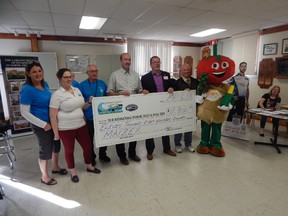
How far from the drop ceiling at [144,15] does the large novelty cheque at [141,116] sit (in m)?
1.55

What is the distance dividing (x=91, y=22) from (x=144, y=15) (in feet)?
4.11

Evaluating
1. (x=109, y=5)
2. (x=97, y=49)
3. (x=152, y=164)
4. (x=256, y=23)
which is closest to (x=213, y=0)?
(x=109, y=5)

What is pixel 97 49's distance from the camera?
5.70 metres

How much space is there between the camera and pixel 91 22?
13.4 ft

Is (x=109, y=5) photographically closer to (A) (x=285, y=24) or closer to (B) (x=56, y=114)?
(B) (x=56, y=114)

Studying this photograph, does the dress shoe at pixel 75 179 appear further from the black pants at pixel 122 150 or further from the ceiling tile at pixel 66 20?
the ceiling tile at pixel 66 20

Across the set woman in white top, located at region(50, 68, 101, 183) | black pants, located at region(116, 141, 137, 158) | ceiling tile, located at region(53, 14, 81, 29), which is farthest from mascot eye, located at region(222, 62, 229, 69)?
ceiling tile, located at region(53, 14, 81, 29)

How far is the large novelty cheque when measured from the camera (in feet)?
7.74

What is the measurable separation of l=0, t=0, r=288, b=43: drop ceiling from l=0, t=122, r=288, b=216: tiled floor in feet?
7.90

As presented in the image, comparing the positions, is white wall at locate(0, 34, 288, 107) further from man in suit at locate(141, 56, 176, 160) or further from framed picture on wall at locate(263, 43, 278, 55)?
man in suit at locate(141, 56, 176, 160)

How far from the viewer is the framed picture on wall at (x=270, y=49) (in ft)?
15.3

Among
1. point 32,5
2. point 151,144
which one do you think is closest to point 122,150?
point 151,144

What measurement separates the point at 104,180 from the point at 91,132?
64 centimetres

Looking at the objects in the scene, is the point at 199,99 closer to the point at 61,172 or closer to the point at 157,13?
the point at 157,13
